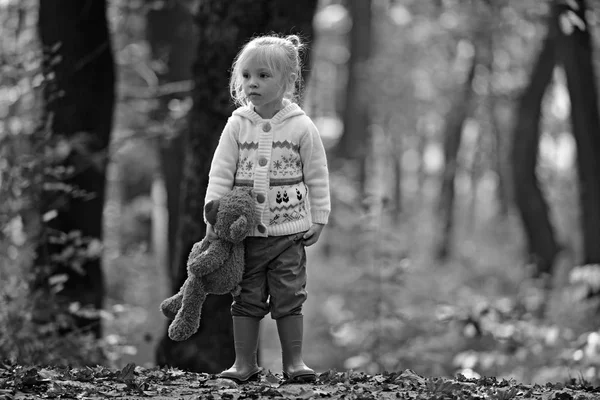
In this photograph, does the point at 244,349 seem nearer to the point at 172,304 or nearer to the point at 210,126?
the point at 172,304

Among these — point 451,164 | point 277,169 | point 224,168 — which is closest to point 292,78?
point 277,169

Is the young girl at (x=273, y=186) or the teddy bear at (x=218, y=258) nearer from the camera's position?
the teddy bear at (x=218, y=258)

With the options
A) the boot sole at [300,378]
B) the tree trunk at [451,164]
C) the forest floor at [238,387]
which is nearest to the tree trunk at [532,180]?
the tree trunk at [451,164]

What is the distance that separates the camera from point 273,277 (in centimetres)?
487

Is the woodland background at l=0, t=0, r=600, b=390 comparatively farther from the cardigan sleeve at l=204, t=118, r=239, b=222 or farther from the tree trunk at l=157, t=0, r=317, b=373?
the cardigan sleeve at l=204, t=118, r=239, b=222

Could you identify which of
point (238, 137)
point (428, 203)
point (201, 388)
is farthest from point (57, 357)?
point (428, 203)

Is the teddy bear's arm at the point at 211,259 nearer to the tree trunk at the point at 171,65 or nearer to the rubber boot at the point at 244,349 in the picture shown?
the rubber boot at the point at 244,349

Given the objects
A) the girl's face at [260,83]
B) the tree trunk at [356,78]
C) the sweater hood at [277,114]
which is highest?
the tree trunk at [356,78]

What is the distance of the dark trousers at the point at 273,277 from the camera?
483 cm

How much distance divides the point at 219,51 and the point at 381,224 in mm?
4563

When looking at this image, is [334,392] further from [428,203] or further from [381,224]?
[428,203]

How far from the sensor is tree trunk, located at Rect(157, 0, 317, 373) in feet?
20.9

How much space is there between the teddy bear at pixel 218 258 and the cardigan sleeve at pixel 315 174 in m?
0.37

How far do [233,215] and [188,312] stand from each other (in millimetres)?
600
